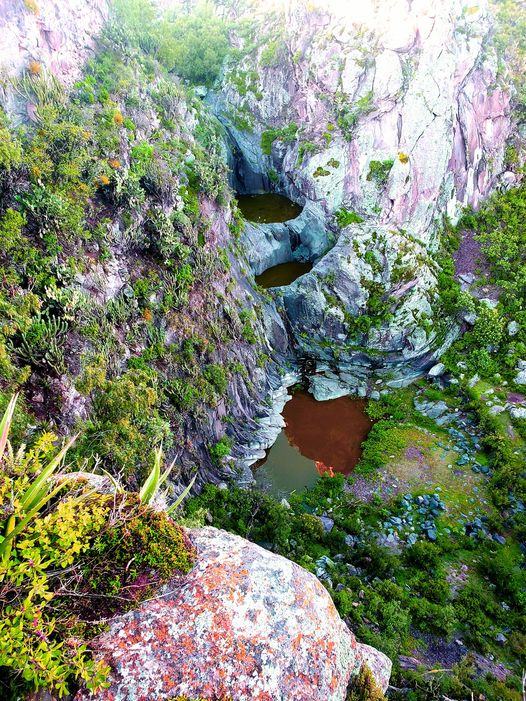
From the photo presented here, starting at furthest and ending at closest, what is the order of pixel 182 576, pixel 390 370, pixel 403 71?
pixel 403 71
pixel 390 370
pixel 182 576

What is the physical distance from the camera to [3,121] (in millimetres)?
14508

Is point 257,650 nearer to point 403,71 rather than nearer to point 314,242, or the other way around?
point 314,242

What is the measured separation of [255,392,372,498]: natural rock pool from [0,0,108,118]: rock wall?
20.0 m

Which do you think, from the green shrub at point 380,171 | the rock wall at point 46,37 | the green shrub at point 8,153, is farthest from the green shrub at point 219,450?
the green shrub at point 380,171

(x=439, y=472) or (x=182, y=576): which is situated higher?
(x=182, y=576)

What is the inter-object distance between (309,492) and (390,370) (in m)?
10.6

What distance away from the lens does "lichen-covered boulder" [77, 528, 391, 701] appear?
4672 millimetres

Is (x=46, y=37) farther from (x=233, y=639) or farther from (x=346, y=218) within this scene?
(x=233, y=639)

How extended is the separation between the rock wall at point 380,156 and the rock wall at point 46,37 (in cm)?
1374

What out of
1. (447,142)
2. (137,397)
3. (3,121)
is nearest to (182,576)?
(137,397)

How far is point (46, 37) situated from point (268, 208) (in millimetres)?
19286

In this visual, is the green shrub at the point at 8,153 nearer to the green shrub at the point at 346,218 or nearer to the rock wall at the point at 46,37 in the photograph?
the rock wall at the point at 46,37

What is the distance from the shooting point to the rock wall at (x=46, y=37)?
16328 millimetres

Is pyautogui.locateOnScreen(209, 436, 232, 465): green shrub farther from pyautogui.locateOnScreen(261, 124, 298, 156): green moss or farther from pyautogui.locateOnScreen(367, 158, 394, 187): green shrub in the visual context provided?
pyautogui.locateOnScreen(261, 124, 298, 156): green moss
